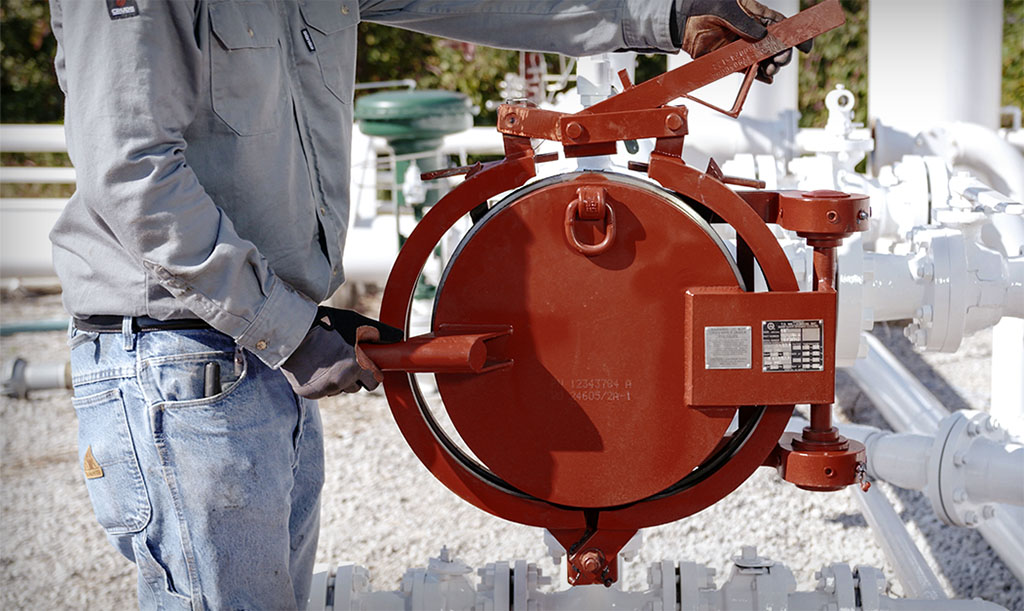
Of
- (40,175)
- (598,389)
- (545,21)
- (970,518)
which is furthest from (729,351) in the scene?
(40,175)

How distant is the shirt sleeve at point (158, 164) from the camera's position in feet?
4.57

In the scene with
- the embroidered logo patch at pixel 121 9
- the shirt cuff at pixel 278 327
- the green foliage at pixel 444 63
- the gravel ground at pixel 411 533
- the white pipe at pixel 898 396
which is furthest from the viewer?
the green foliage at pixel 444 63

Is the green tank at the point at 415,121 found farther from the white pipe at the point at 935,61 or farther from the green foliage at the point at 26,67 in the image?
the green foliage at the point at 26,67

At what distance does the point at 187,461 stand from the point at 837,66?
6.69 m

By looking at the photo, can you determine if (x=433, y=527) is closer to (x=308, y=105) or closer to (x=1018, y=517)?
(x=1018, y=517)

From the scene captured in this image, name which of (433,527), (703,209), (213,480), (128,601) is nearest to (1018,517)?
(703,209)

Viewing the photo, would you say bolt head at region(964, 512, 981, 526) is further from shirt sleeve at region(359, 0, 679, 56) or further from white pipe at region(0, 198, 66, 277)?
white pipe at region(0, 198, 66, 277)

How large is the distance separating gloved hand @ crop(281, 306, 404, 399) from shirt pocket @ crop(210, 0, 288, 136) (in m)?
0.30

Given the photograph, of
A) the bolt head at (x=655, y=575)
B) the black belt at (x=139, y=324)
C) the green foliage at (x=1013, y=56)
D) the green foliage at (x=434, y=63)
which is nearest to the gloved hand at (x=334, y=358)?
the black belt at (x=139, y=324)

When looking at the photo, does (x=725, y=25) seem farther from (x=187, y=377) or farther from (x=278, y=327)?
(x=187, y=377)

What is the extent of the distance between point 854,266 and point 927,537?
141 centimetres

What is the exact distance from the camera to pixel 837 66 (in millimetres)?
7363

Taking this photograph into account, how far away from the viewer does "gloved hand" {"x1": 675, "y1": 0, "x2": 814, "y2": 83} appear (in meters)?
1.57

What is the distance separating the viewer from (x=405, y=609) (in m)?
1.91
